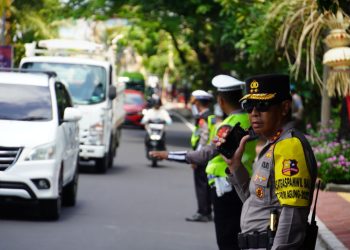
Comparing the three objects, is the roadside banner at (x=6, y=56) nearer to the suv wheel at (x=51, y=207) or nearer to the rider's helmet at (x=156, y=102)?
the rider's helmet at (x=156, y=102)

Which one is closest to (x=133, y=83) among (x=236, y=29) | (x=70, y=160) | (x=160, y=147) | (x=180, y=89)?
(x=180, y=89)

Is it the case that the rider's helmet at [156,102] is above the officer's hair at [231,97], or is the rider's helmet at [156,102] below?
below

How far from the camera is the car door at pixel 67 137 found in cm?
1392

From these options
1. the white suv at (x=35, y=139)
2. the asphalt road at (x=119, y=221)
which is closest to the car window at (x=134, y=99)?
the asphalt road at (x=119, y=221)

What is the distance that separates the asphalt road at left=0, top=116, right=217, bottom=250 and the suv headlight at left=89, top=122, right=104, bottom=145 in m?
0.68

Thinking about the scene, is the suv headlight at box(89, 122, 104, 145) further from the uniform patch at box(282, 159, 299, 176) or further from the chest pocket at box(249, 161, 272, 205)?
the uniform patch at box(282, 159, 299, 176)

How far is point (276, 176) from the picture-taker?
546cm

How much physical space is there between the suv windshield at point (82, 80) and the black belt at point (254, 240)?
1590 centimetres

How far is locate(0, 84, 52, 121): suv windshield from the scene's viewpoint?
13.5 m

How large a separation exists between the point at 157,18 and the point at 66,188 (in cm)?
1863

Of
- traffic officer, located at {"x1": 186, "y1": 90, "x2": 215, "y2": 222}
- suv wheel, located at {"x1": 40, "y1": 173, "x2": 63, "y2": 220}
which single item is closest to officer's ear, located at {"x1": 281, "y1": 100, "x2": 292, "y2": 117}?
traffic officer, located at {"x1": 186, "y1": 90, "x2": 215, "y2": 222}

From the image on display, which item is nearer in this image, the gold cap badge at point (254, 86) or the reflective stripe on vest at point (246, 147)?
the gold cap badge at point (254, 86)

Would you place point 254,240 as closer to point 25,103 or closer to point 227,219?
point 227,219

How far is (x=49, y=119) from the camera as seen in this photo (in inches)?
534
